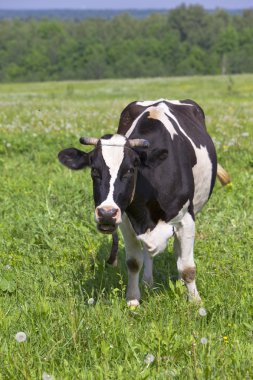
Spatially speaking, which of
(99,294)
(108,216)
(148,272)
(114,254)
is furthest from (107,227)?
(114,254)

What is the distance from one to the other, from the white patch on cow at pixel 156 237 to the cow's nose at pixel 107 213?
0.98 meters

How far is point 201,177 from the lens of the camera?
6.91 m

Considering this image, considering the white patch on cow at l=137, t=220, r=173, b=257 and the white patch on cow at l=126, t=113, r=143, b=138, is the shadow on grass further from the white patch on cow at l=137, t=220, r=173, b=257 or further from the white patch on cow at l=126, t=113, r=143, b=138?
the white patch on cow at l=126, t=113, r=143, b=138

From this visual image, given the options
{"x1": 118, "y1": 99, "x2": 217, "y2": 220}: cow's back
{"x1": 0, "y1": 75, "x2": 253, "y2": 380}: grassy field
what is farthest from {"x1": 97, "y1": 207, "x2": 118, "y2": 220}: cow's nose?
{"x1": 118, "y1": 99, "x2": 217, "y2": 220}: cow's back

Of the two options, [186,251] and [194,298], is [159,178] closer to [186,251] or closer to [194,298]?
[186,251]

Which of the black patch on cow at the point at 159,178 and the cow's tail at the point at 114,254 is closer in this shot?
the black patch on cow at the point at 159,178

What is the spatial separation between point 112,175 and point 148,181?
72 centimetres

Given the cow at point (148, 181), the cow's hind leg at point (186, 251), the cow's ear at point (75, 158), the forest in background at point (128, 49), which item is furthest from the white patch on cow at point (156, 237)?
the forest in background at point (128, 49)

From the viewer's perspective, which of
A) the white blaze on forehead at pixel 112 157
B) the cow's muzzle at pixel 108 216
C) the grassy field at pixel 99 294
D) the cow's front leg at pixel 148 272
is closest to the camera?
the grassy field at pixel 99 294

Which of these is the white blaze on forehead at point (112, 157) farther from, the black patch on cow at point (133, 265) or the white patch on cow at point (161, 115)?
the black patch on cow at point (133, 265)

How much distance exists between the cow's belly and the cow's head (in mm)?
1501

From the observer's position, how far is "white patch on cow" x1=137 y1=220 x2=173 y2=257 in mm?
5824

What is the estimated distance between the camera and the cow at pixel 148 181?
513cm

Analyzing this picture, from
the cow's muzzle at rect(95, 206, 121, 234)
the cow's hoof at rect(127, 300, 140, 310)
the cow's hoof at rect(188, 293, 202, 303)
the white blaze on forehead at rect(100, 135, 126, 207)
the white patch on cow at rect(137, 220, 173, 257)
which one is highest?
the white blaze on forehead at rect(100, 135, 126, 207)
